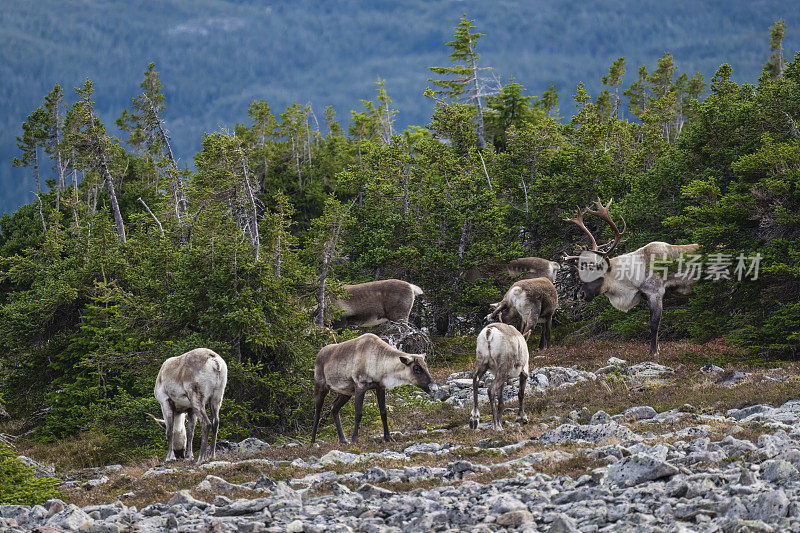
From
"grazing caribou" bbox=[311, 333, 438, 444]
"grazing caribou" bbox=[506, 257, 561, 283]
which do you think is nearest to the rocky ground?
"grazing caribou" bbox=[311, 333, 438, 444]

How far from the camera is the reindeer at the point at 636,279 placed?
20.6 m

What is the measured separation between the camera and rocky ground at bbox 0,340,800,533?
722 centimetres

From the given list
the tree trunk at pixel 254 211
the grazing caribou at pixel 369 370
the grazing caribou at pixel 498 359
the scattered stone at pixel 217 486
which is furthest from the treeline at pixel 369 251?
the scattered stone at pixel 217 486

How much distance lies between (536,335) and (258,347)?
1099 cm

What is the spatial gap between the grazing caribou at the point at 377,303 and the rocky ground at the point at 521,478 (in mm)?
9149

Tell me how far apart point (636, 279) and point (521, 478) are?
13194 mm

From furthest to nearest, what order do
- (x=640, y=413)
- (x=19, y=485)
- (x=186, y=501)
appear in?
(x=640, y=413) < (x=19, y=485) < (x=186, y=501)

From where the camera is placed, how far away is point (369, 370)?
47.1ft

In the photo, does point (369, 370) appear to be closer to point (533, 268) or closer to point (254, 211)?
point (254, 211)

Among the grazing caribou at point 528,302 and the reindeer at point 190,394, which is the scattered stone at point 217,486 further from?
the grazing caribou at point 528,302

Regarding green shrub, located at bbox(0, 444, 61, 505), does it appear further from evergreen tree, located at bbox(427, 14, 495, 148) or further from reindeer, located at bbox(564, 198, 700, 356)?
evergreen tree, located at bbox(427, 14, 495, 148)

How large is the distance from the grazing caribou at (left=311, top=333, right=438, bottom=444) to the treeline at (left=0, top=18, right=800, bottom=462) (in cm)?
266

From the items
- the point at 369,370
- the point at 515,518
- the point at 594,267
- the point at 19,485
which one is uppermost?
the point at 594,267

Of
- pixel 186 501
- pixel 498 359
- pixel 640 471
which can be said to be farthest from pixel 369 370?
pixel 640 471
